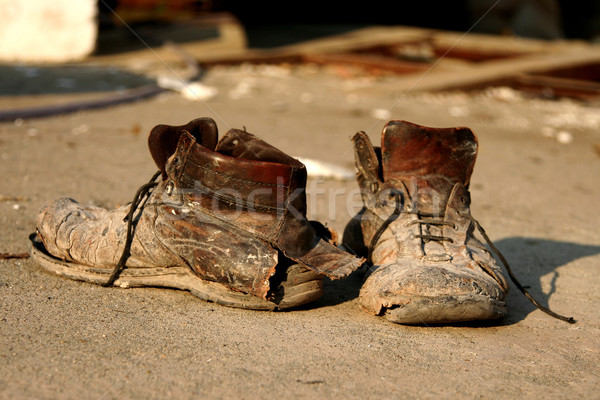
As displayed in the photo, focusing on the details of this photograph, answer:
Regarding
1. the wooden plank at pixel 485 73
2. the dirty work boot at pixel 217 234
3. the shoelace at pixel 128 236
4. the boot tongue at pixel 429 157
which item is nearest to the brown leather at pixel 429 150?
the boot tongue at pixel 429 157

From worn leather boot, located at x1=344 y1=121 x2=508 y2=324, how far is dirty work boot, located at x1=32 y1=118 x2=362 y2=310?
6.6 inches

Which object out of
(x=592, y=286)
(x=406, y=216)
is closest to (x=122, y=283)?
(x=406, y=216)

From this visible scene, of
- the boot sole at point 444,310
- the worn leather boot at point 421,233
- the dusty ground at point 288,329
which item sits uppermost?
the worn leather boot at point 421,233

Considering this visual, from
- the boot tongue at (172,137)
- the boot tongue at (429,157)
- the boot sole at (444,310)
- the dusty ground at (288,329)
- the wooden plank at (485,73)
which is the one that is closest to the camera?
the dusty ground at (288,329)

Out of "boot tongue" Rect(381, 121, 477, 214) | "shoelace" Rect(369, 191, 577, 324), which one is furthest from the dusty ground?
"boot tongue" Rect(381, 121, 477, 214)

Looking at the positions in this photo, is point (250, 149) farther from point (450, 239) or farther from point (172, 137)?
point (450, 239)

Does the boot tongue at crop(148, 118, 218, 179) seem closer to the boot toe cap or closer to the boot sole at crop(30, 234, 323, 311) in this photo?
the boot sole at crop(30, 234, 323, 311)

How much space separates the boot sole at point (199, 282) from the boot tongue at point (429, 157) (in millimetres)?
467

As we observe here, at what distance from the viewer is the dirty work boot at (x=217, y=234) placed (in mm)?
1809

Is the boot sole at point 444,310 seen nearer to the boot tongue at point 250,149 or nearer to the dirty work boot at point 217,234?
the dirty work boot at point 217,234

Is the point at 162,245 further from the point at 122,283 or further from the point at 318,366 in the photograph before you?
the point at 318,366

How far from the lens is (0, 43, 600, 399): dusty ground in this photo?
4.81ft

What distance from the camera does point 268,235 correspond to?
5.95 ft

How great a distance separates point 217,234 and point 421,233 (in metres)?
0.61
